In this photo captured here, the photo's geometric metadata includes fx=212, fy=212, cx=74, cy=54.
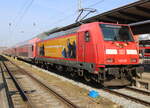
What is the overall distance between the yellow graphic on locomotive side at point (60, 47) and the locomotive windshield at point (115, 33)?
7.46 feet

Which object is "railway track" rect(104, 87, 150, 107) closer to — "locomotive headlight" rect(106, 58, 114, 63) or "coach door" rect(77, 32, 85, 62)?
"locomotive headlight" rect(106, 58, 114, 63)

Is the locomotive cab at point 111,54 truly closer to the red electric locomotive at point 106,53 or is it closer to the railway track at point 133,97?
the red electric locomotive at point 106,53

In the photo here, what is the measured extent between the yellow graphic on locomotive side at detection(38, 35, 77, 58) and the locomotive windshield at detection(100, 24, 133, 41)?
7.46ft

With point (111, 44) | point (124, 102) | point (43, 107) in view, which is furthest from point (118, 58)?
point (43, 107)

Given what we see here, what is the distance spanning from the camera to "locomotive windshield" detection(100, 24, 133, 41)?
10.2 m

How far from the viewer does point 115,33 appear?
1037cm

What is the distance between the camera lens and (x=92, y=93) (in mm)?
8562

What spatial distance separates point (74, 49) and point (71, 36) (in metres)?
0.93

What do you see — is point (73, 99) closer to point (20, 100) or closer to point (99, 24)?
point (20, 100)

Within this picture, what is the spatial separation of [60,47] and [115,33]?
17.0 ft

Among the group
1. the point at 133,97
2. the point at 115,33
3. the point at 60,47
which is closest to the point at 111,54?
the point at 115,33

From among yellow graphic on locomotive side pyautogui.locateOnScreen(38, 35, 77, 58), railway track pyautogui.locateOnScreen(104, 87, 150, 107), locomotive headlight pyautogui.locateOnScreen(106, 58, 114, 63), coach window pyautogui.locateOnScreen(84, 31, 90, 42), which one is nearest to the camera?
railway track pyautogui.locateOnScreen(104, 87, 150, 107)

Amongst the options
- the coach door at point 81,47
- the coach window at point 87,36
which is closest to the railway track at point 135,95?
the coach door at point 81,47

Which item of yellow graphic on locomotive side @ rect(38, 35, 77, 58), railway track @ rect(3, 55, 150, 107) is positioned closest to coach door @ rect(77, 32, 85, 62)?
yellow graphic on locomotive side @ rect(38, 35, 77, 58)
